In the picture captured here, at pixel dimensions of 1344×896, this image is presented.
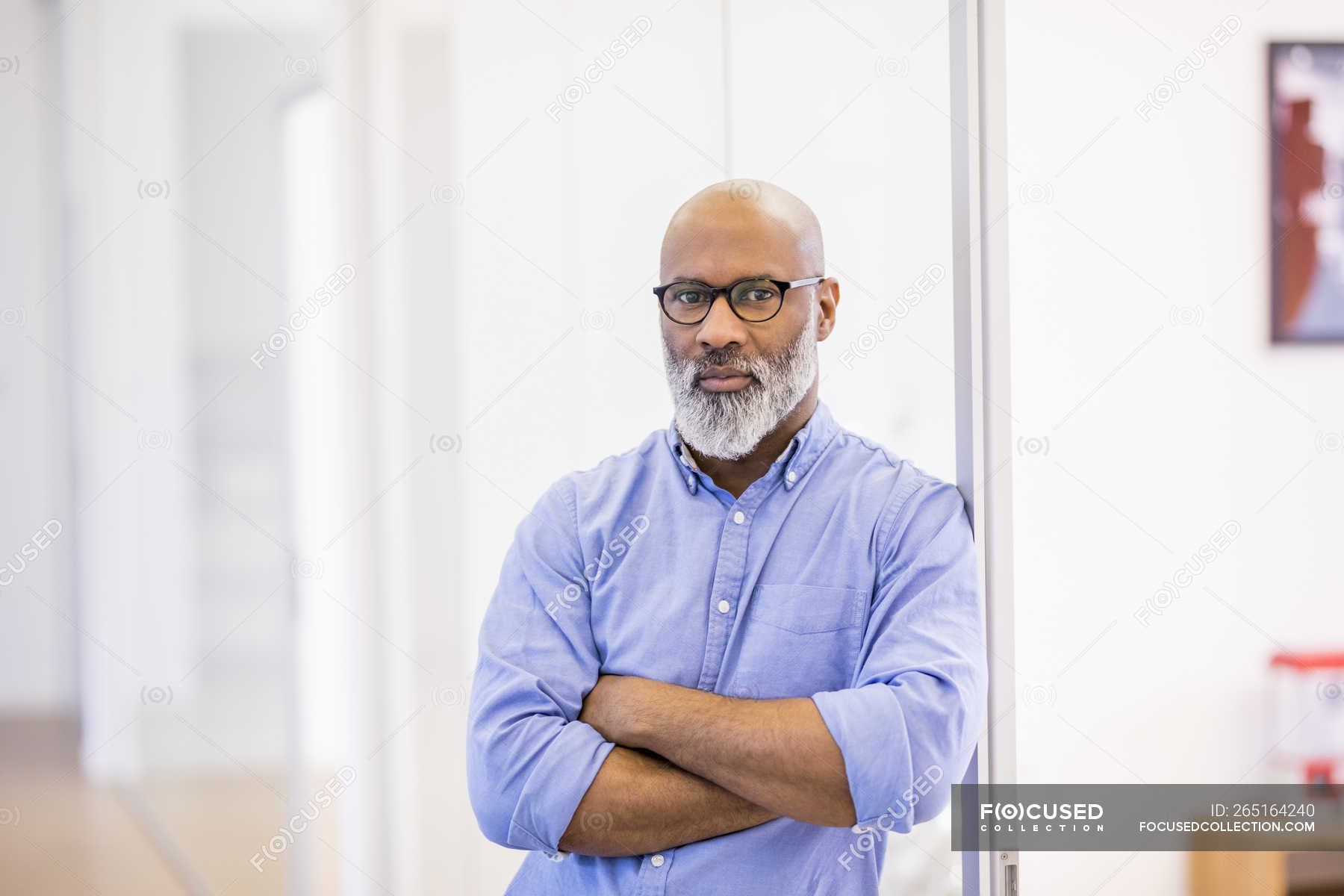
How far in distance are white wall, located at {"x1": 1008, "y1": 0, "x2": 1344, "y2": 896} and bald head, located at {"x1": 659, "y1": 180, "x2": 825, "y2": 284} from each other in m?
0.44

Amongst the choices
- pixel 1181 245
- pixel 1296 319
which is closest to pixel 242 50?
pixel 1181 245

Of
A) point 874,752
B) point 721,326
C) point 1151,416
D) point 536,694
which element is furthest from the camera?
point 1151,416

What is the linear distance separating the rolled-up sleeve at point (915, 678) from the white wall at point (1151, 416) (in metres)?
0.34

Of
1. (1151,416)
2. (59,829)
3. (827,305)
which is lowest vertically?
(59,829)

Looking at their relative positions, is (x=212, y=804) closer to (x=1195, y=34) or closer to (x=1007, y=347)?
(x=1007, y=347)

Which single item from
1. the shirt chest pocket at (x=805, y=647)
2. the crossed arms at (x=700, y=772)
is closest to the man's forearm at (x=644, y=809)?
the crossed arms at (x=700, y=772)

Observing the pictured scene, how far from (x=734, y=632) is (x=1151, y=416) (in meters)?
0.90

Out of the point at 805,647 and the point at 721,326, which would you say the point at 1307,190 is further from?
the point at 805,647

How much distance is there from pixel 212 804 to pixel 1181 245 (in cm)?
210

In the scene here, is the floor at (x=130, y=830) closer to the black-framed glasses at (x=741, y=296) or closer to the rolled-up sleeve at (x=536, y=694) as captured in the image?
the rolled-up sleeve at (x=536, y=694)

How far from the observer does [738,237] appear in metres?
1.46
